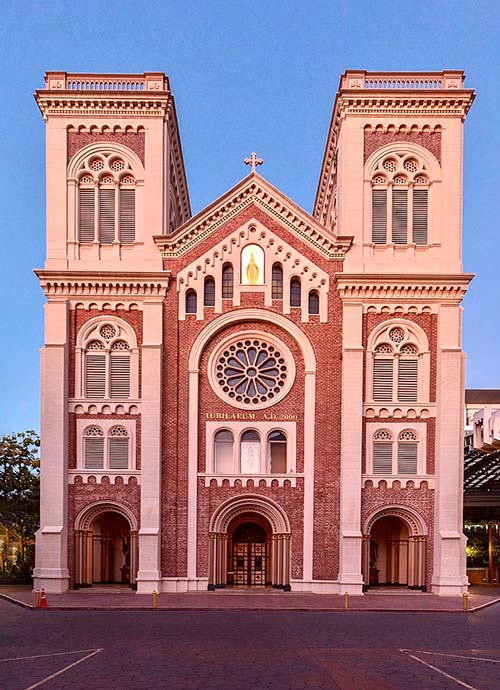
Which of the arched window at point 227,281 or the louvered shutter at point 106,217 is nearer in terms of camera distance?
the arched window at point 227,281

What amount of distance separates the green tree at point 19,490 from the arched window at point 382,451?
1825cm

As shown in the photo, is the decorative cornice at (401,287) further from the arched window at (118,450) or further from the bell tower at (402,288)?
the arched window at (118,450)

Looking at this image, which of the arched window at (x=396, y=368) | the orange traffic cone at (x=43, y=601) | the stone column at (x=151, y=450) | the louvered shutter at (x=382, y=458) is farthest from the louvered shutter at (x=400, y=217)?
the orange traffic cone at (x=43, y=601)

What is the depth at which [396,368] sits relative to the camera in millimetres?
31172

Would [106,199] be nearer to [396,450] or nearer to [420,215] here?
[420,215]

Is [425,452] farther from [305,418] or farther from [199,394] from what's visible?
[199,394]

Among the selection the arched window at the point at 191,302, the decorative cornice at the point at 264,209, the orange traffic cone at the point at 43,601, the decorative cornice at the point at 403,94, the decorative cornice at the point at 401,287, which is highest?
the decorative cornice at the point at 403,94

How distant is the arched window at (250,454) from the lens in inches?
1227

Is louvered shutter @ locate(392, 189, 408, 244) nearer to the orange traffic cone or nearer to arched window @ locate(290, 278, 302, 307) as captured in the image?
arched window @ locate(290, 278, 302, 307)

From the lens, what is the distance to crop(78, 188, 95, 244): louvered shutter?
105 ft

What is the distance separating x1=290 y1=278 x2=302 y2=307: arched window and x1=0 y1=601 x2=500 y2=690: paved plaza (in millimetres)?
13793

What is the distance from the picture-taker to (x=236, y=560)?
32031 millimetres

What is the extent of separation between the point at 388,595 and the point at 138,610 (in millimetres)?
11396

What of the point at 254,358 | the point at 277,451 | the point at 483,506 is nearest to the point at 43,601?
the point at 277,451
